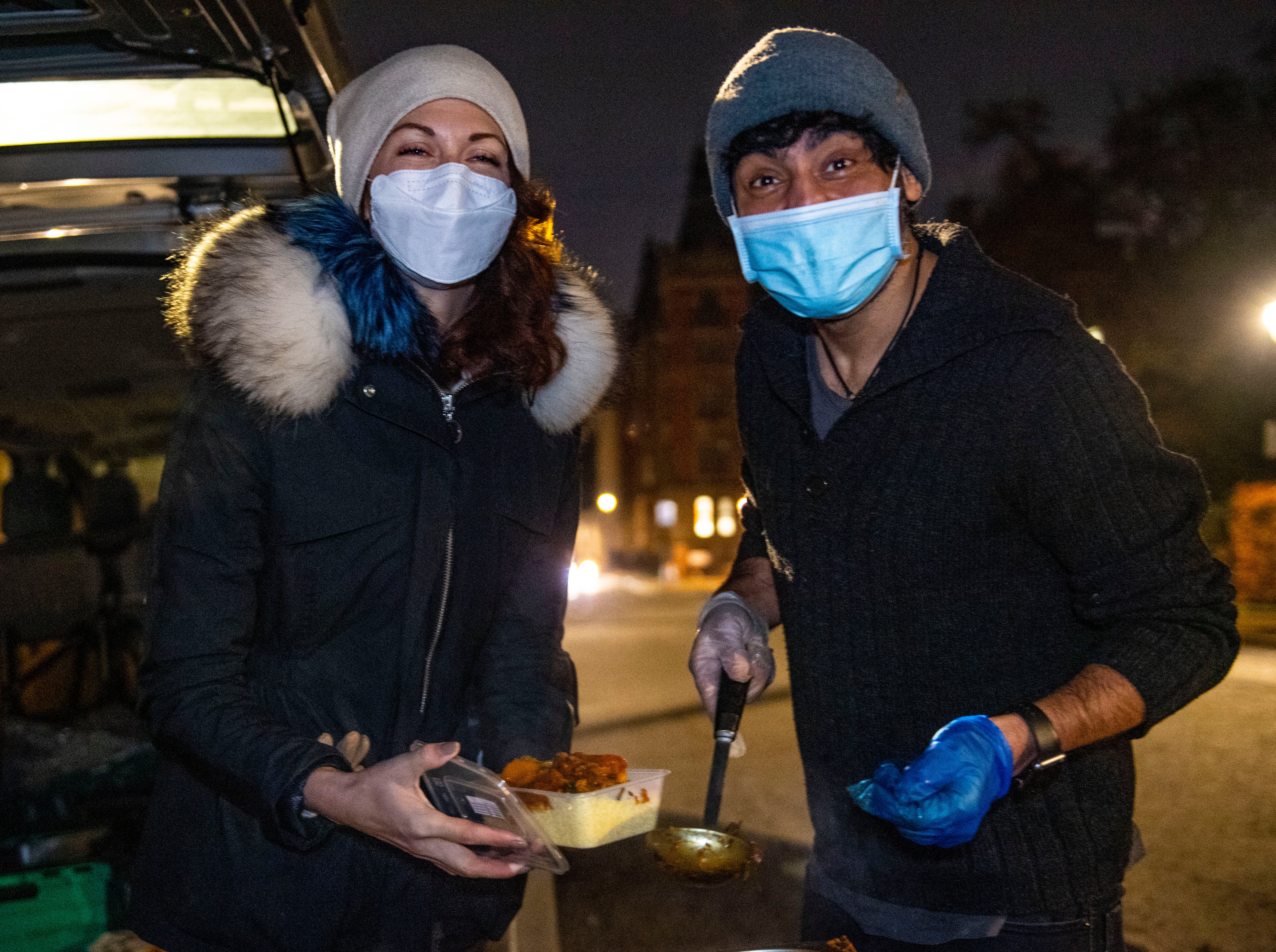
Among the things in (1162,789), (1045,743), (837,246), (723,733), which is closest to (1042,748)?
(1045,743)

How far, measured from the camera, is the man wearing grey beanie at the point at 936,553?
1751 mm

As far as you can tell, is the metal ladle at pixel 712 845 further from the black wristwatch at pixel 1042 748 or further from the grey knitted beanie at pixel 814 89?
the grey knitted beanie at pixel 814 89

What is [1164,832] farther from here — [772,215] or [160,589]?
[160,589]

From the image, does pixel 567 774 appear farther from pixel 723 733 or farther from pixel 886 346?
pixel 886 346

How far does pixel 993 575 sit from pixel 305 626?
1.33 meters

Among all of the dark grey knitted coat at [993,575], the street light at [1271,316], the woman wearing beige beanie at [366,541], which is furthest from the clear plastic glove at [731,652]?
the street light at [1271,316]

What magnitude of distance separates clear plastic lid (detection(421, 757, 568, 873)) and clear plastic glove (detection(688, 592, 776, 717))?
69 centimetres

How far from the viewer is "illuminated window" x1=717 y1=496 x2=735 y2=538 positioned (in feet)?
155

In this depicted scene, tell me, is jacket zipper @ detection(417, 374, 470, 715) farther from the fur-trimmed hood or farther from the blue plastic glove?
the blue plastic glove

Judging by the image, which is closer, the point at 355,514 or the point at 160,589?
the point at 160,589

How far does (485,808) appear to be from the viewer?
5.51 ft

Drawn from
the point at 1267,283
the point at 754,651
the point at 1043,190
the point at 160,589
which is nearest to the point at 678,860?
the point at 754,651

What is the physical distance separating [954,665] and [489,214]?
1.37 meters

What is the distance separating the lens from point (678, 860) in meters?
2.11
